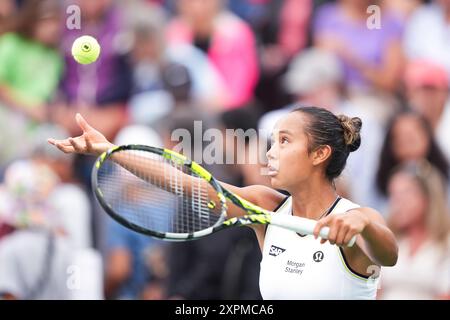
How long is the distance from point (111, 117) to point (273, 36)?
1.81 metres

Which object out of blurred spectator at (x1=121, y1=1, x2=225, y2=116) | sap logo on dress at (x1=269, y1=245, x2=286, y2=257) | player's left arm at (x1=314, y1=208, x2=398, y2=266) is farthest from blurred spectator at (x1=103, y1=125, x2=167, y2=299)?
player's left arm at (x1=314, y1=208, x2=398, y2=266)

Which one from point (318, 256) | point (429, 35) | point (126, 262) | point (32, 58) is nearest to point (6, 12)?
point (32, 58)

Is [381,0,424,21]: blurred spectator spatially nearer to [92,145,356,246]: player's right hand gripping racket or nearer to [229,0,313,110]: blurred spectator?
[229,0,313,110]: blurred spectator

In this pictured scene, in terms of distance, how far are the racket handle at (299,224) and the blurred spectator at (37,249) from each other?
10.5 ft

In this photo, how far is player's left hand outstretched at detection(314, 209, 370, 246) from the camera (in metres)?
4.68

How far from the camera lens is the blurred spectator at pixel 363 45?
10.2 metres

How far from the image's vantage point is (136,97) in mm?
10367

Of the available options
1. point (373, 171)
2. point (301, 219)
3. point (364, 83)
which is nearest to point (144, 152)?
point (301, 219)

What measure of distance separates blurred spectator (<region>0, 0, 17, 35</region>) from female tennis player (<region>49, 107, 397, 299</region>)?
5.44 m

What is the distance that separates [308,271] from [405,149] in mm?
4456

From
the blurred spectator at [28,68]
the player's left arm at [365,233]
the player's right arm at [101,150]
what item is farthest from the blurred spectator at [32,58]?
the player's left arm at [365,233]

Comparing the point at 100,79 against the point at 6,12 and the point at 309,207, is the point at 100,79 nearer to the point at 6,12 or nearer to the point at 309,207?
the point at 6,12

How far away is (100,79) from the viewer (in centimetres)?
1041
